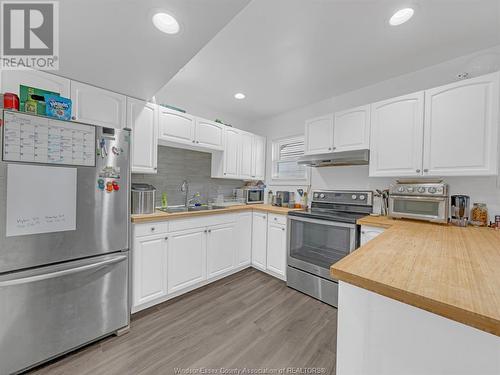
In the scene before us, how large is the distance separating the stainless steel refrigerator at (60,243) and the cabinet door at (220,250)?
3.07 feet

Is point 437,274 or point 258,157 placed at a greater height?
point 258,157

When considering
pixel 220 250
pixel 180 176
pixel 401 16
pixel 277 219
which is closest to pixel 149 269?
pixel 220 250

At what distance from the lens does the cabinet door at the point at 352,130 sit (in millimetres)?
2219

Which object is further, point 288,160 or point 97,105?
point 288,160

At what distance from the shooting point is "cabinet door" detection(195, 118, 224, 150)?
266cm

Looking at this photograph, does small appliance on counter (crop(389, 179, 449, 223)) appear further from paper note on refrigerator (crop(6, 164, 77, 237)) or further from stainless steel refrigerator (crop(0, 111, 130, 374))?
paper note on refrigerator (crop(6, 164, 77, 237))

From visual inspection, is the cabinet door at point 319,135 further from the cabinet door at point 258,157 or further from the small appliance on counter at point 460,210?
the small appliance on counter at point 460,210

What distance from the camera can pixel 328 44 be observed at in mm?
1724

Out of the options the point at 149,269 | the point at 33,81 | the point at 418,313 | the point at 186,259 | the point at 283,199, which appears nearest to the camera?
the point at 418,313

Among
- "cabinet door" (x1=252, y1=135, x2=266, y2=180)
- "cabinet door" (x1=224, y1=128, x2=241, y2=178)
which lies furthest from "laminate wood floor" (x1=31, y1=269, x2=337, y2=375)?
"cabinet door" (x1=252, y1=135, x2=266, y2=180)

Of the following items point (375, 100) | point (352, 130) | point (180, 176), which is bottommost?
point (180, 176)

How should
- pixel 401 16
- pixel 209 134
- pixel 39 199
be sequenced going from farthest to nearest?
1. pixel 209 134
2. pixel 401 16
3. pixel 39 199

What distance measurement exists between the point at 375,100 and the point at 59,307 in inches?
140

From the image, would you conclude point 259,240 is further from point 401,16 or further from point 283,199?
point 401,16
